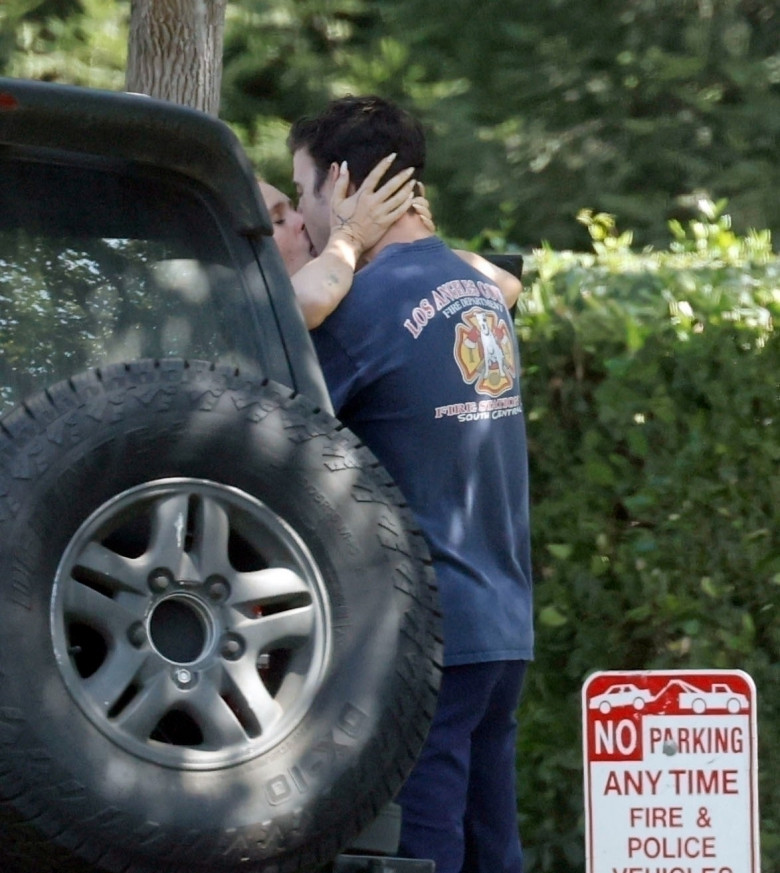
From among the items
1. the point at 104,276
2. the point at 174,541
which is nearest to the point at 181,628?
the point at 174,541

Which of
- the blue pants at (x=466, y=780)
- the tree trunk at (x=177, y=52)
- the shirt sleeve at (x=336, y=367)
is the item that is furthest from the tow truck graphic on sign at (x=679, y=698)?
the tree trunk at (x=177, y=52)

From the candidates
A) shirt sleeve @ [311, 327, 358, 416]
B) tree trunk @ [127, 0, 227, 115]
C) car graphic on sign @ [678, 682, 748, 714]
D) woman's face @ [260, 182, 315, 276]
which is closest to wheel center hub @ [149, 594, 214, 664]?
shirt sleeve @ [311, 327, 358, 416]

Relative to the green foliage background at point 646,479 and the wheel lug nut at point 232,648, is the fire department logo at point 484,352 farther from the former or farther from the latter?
the green foliage background at point 646,479

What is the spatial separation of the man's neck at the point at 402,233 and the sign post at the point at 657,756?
0.99 metres

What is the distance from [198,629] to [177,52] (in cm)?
268

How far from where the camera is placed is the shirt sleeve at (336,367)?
3.36m

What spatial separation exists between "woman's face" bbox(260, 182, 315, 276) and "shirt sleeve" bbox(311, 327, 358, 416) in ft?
2.05

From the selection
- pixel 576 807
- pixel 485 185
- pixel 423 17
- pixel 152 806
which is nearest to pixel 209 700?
pixel 152 806

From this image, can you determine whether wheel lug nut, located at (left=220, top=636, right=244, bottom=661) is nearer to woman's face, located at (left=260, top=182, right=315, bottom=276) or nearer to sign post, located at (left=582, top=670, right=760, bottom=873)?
sign post, located at (left=582, top=670, right=760, bottom=873)

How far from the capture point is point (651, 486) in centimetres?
472

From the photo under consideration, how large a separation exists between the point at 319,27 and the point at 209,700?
11.2 metres

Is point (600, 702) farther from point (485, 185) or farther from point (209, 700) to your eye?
point (485, 185)

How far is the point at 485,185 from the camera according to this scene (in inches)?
470

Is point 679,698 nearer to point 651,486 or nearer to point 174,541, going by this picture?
point 651,486
